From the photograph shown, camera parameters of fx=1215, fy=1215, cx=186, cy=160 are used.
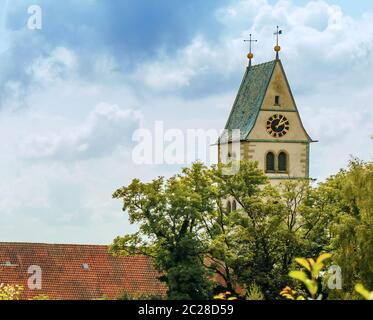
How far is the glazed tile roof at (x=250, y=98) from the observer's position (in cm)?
6748

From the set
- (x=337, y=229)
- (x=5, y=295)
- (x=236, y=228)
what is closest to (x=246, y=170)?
(x=236, y=228)

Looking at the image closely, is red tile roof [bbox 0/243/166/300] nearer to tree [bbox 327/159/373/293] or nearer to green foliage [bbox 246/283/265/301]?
green foliage [bbox 246/283/265/301]

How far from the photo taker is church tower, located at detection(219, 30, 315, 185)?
6725 cm

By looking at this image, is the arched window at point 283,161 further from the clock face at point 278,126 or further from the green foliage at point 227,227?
the green foliage at point 227,227

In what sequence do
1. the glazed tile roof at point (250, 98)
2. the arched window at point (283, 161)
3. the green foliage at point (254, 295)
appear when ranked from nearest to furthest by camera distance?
the green foliage at point (254, 295) → the glazed tile roof at point (250, 98) → the arched window at point (283, 161)

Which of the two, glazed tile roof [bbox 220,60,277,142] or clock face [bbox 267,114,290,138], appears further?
clock face [bbox 267,114,290,138]

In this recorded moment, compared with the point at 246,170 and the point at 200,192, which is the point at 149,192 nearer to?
the point at 200,192

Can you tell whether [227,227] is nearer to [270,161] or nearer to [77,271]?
[77,271]

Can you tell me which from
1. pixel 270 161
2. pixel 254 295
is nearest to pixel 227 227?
pixel 254 295

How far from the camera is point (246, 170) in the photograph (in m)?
48.1

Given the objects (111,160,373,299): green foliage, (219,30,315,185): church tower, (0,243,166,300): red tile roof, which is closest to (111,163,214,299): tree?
(111,160,373,299): green foliage

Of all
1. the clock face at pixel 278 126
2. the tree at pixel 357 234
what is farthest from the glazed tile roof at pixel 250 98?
the tree at pixel 357 234

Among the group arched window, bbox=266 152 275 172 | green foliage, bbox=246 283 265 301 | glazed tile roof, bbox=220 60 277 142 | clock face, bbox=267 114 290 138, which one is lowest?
green foliage, bbox=246 283 265 301
